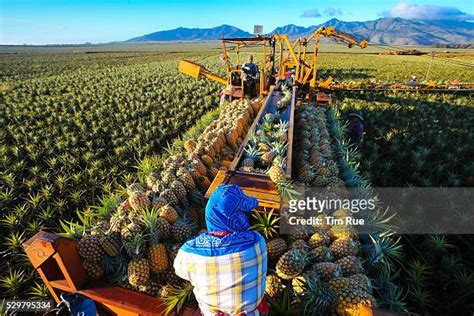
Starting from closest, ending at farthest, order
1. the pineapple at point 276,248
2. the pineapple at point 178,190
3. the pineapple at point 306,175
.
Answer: the pineapple at point 276,248, the pineapple at point 178,190, the pineapple at point 306,175

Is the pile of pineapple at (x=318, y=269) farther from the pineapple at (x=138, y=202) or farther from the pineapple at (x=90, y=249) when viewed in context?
the pineapple at (x=90, y=249)

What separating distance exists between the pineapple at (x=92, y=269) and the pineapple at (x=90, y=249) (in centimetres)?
4

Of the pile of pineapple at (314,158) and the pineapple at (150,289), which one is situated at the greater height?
the pile of pineapple at (314,158)

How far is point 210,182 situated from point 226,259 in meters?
2.58

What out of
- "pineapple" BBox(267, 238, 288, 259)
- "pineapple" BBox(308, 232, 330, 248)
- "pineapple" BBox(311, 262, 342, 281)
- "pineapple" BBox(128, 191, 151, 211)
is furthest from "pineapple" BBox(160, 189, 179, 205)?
"pineapple" BBox(311, 262, 342, 281)

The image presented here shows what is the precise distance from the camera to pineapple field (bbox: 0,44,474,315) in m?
2.81

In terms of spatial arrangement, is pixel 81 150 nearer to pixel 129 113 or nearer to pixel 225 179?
pixel 129 113

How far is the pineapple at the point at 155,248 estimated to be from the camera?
288 centimetres

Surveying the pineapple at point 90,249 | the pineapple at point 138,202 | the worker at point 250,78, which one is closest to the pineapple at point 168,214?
the pineapple at point 138,202

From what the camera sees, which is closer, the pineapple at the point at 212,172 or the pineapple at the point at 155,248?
the pineapple at the point at 155,248

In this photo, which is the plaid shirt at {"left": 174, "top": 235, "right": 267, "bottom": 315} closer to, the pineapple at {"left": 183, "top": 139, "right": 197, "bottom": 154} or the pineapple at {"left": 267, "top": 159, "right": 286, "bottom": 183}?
the pineapple at {"left": 267, "top": 159, "right": 286, "bottom": 183}

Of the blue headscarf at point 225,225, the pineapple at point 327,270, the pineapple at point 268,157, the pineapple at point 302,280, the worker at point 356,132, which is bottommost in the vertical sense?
the worker at point 356,132

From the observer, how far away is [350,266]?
9.14ft

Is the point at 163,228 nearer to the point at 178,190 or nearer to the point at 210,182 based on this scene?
the point at 178,190
